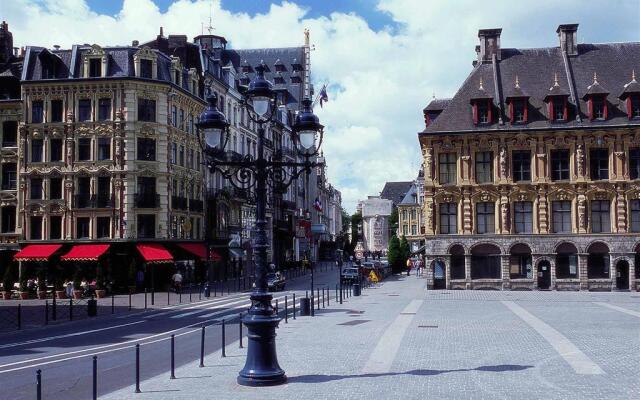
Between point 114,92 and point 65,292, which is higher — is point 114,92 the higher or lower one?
the higher one

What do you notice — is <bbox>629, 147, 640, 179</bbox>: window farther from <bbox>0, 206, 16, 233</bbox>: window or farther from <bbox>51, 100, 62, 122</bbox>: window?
<bbox>0, 206, 16, 233</bbox>: window

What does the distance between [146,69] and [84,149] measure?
6.55m

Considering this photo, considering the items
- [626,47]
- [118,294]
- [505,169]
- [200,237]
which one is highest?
[626,47]

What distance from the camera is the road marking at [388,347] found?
48.8 feet

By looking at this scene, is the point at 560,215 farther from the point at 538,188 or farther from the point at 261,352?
the point at 261,352

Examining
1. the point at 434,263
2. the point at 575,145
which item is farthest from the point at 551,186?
the point at 434,263

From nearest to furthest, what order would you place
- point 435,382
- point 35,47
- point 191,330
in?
1. point 435,382
2. point 191,330
3. point 35,47

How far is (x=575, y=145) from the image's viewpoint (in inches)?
1722

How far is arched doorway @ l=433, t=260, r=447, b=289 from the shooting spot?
147 feet

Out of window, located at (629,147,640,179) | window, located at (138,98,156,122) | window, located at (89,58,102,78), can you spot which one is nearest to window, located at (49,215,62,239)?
window, located at (138,98,156,122)

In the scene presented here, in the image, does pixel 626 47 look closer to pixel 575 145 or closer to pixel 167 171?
pixel 575 145

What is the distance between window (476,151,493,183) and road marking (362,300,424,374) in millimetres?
19653

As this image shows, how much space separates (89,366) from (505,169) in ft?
108

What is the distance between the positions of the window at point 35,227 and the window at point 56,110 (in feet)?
21.3
